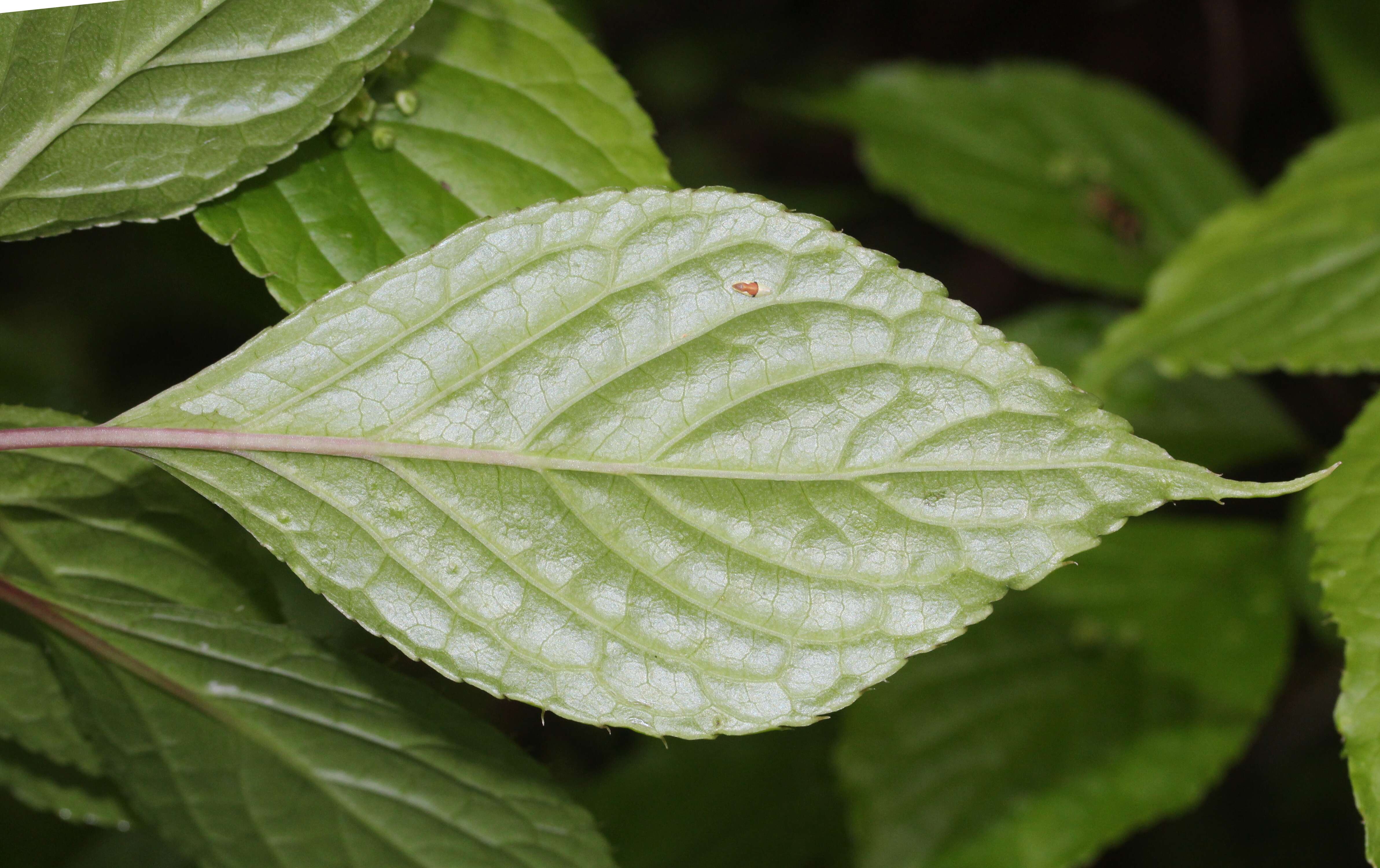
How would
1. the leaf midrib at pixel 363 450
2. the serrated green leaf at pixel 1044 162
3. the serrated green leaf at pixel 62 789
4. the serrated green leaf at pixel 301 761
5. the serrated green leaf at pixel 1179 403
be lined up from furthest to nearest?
the serrated green leaf at pixel 1044 162
the serrated green leaf at pixel 1179 403
the serrated green leaf at pixel 62 789
the serrated green leaf at pixel 301 761
the leaf midrib at pixel 363 450

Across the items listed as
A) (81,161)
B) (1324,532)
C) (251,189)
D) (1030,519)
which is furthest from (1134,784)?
(81,161)

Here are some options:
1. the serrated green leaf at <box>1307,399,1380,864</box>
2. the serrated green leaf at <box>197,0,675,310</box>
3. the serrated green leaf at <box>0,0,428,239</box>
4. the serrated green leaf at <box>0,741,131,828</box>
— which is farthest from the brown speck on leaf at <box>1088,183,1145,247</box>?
the serrated green leaf at <box>0,741,131,828</box>

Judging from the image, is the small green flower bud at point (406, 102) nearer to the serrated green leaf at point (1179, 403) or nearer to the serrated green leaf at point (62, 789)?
the serrated green leaf at point (62, 789)

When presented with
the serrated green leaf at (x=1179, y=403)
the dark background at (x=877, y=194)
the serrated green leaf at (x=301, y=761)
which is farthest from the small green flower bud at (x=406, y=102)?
the serrated green leaf at (x=1179, y=403)

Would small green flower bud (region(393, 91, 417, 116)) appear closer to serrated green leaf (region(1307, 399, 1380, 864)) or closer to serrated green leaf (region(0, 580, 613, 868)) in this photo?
serrated green leaf (region(0, 580, 613, 868))

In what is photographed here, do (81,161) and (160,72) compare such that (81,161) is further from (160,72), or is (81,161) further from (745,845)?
(745,845)
